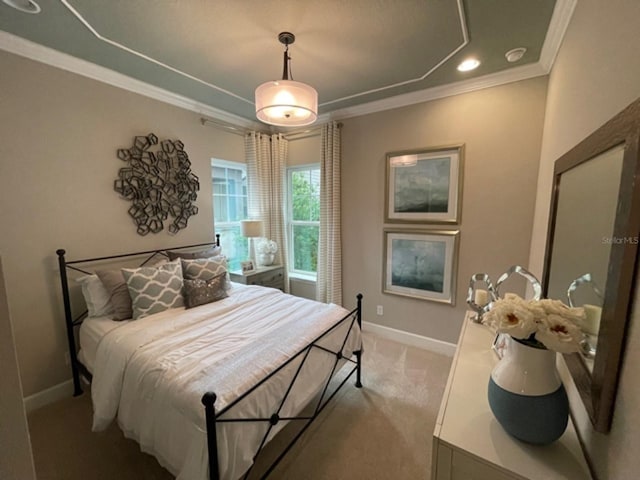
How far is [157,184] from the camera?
274cm

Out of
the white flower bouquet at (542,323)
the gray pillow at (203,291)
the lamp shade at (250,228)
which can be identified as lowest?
the gray pillow at (203,291)

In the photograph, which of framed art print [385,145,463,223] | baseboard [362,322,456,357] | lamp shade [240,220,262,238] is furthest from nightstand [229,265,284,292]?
framed art print [385,145,463,223]

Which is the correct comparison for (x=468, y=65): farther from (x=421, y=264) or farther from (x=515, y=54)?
(x=421, y=264)

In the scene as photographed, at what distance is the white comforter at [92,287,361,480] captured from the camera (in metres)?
1.24

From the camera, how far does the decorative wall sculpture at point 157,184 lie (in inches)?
100

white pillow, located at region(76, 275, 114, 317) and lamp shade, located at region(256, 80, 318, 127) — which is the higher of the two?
lamp shade, located at region(256, 80, 318, 127)

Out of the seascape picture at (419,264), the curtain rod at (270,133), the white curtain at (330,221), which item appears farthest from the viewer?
the white curtain at (330,221)

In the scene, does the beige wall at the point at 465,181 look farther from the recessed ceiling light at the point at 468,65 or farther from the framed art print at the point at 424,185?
the recessed ceiling light at the point at 468,65

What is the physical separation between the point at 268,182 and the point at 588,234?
11.2ft

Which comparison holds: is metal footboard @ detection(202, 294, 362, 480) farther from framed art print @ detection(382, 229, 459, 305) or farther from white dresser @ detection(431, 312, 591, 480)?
framed art print @ detection(382, 229, 459, 305)

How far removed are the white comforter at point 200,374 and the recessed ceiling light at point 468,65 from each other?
2.31 m

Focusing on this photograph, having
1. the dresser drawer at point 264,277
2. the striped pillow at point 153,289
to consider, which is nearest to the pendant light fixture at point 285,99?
the striped pillow at point 153,289

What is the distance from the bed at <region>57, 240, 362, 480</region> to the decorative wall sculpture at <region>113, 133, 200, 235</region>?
0.60 metres

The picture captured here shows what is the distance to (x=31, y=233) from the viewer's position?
2049 millimetres
